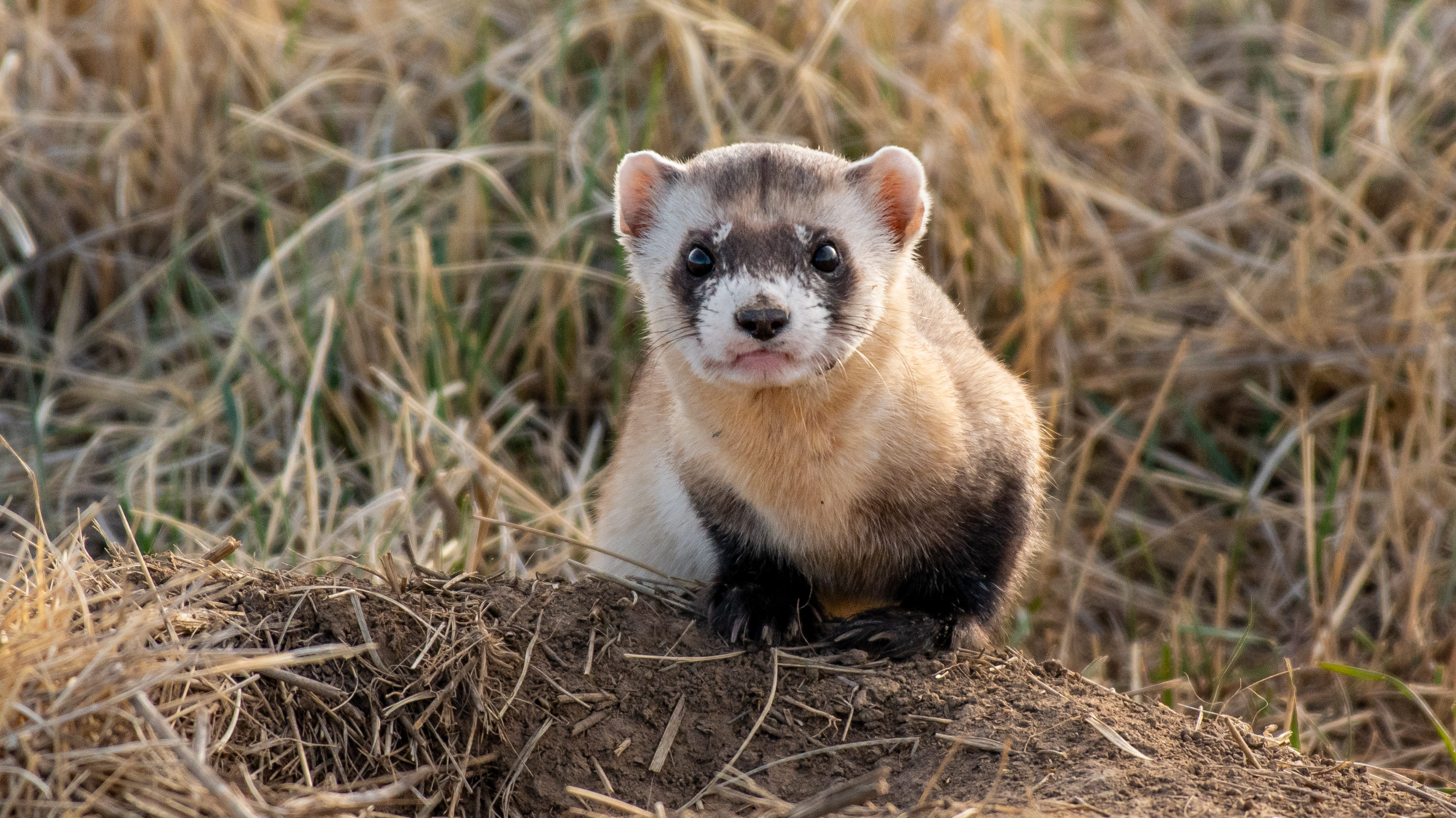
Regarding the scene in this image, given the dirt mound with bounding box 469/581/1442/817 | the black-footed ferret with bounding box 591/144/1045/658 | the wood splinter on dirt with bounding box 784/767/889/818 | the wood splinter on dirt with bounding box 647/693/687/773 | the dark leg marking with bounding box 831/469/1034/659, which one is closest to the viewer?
the wood splinter on dirt with bounding box 784/767/889/818

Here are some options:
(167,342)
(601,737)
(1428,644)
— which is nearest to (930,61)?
(1428,644)

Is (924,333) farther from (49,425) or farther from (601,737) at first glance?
(49,425)

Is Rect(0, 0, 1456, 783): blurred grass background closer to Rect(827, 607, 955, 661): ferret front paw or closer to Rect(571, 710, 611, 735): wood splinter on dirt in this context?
Rect(827, 607, 955, 661): ferret front paw

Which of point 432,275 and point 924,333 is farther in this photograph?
point 432,275

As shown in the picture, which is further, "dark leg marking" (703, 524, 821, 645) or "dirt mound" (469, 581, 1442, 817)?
"dark leg marking" (703, 524, 821, 645)

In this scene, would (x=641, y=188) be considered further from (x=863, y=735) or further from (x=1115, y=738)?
(x=1115, y=738)

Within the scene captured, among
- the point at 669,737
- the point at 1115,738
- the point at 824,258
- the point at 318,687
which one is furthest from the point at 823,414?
the point at 318,687

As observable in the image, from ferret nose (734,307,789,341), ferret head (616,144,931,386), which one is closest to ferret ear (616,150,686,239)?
ferret head (616,144,931,386)

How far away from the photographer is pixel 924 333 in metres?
3.77

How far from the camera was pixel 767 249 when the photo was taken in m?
3.24

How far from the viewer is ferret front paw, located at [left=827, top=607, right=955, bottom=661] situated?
3338 millimetres

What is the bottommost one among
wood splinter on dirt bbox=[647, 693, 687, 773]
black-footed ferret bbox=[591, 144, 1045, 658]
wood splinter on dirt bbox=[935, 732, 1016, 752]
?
wood splinter on dirt bbox=[647, 693, 687, 773]

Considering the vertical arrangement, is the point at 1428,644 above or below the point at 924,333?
below

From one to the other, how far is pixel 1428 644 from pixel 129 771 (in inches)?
152
